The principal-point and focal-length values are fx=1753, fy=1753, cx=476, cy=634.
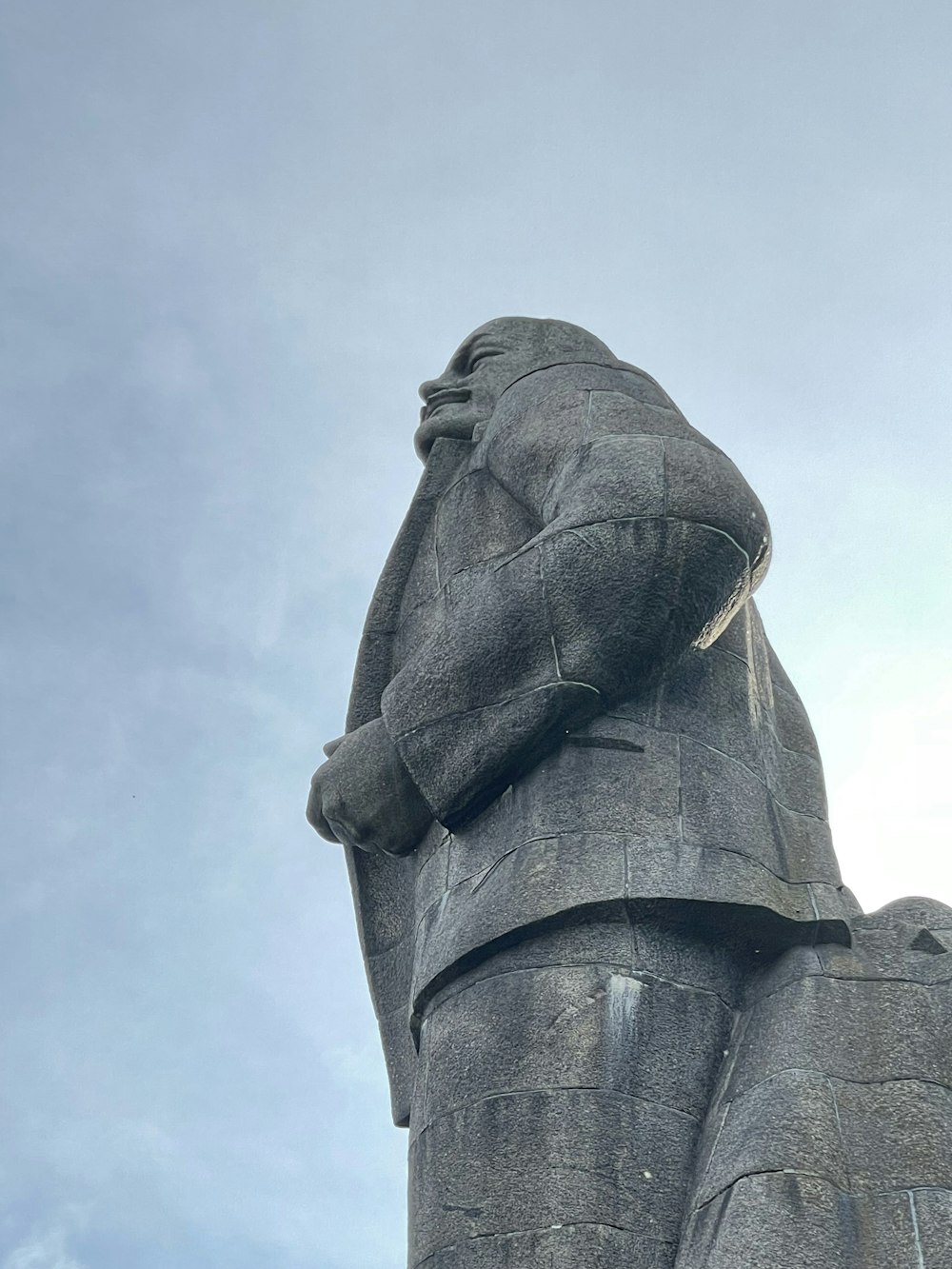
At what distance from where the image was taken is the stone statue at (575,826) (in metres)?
5.45

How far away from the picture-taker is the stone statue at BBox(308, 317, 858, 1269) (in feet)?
17.9

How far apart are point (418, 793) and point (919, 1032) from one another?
6.65 ft

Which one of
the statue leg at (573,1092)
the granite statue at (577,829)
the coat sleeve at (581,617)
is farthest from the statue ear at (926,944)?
the coat sleeve at (581,617)

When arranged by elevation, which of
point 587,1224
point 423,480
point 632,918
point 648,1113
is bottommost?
point 587,1224

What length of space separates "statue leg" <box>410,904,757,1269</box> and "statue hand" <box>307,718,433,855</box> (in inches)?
32.8

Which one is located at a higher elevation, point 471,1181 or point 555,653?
point 555,653

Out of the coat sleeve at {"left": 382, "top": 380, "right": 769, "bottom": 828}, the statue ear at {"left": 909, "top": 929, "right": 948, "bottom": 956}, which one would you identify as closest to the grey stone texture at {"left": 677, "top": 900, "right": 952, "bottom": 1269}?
the statue ear at {"left": 909, "top": 929, "right": 948, "bottom": 956}

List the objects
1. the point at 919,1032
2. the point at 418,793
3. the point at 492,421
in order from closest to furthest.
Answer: the point at 919,1032, the point at 418,793, the point at 492,421

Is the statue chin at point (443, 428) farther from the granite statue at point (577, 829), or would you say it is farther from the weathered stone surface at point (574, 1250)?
the weathered stone surface at point (574, 1250)

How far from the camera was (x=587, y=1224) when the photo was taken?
5.21 meters

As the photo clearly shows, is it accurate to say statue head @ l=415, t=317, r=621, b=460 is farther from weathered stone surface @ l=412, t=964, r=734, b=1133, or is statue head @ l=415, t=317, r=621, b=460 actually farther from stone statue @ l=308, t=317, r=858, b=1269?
weathered stone surface @ l=412, t=964, r=734, b=1133

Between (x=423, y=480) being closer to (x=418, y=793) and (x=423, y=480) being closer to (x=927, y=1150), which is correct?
(x=418, y=793)

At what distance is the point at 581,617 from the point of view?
20.4ft

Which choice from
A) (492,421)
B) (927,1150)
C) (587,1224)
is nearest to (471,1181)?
(587,1224)
